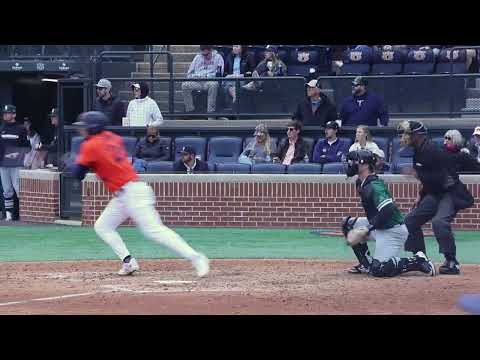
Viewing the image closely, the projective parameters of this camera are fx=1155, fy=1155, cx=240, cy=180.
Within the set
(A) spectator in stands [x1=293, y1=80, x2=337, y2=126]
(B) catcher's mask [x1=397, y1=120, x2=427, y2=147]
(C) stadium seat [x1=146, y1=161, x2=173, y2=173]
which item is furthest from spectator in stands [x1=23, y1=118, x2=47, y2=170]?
(B) catcher's mask [x1=397, y1=120, x2=427, y2=147]

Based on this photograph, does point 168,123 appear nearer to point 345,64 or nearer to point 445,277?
point 345,64

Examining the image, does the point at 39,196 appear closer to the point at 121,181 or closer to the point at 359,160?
the point at 121,181

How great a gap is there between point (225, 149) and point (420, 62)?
4.32 metres

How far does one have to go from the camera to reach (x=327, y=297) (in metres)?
11.3

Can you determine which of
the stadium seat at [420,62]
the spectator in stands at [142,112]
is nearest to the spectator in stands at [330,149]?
the spectator in stands at [142,112]

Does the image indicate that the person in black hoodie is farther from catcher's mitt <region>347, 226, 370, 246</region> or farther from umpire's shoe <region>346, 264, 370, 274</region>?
catcher's mitt <region>347, 226, 370, 246</region>

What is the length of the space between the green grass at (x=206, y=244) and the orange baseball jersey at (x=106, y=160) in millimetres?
2747

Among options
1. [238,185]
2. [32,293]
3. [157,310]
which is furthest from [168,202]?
[157,310]

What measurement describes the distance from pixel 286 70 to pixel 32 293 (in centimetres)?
971

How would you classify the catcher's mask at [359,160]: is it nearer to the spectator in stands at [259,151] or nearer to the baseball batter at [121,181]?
the baseball batter at [121,181]

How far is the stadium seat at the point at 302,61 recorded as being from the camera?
20.7 metres

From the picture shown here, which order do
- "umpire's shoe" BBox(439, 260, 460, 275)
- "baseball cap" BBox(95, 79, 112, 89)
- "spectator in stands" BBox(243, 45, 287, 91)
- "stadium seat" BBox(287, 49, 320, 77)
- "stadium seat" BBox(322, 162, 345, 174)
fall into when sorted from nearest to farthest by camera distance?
"umpire's shoe" BBox(439, 260, 460, 275), "stadium seat" BBox(322, 162, 345, 174), "baseball cap" BBox(95, 79, 112, 89), "spectator in stands" BBox(243, 45, 287, 91), "stadium seat" BBox(287, 49, 320, 77)

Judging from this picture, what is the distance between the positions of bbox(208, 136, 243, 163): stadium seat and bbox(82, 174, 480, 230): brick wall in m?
0.84

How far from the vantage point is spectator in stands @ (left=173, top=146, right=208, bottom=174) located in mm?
17703
